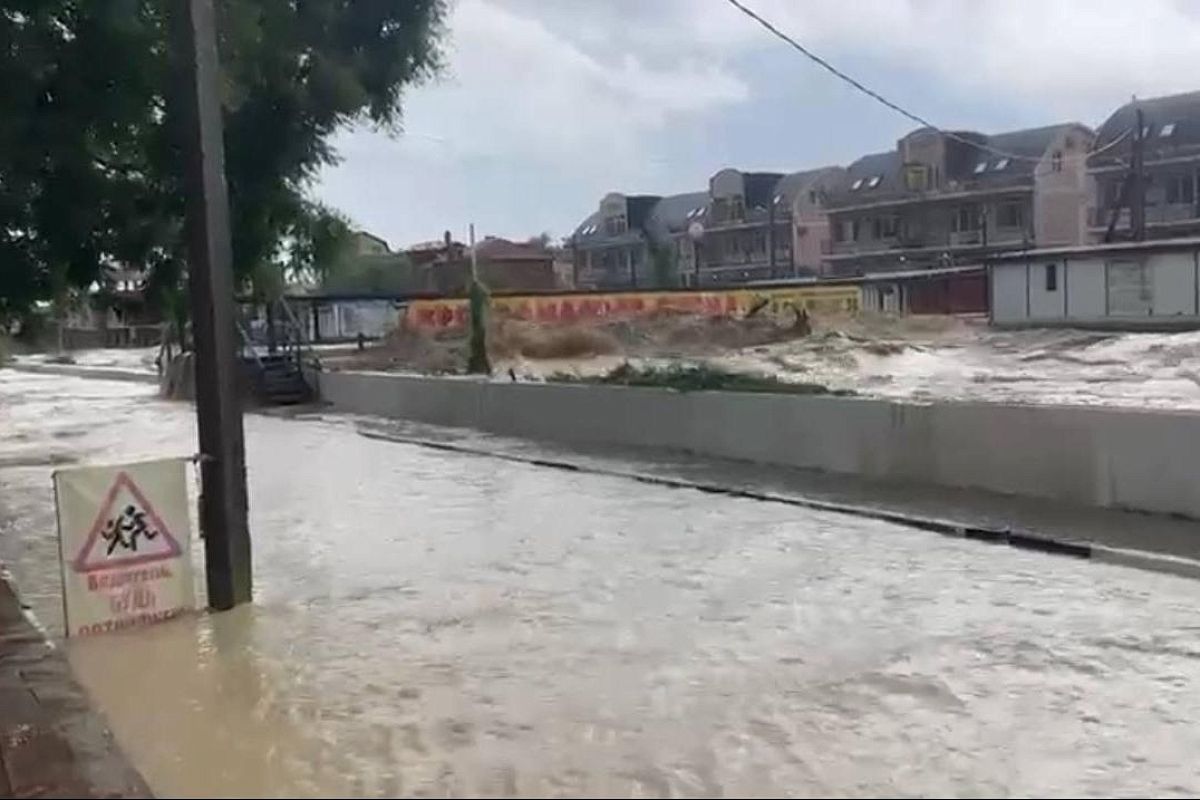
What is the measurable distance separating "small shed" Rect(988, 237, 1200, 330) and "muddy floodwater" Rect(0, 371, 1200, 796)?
3076 centimetres

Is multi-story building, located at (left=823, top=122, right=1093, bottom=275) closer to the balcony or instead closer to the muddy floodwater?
the balcony

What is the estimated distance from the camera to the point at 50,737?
5.95 m

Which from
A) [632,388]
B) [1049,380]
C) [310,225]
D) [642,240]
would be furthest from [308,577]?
[642,240]

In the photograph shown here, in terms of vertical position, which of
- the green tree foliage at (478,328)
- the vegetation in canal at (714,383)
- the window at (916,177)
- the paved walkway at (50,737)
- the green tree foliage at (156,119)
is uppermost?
the window at (916,177)

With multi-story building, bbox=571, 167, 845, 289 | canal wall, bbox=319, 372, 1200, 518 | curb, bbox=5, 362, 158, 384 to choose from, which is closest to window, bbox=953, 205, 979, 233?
multi-story building, bbox=571, 167, 845, 289

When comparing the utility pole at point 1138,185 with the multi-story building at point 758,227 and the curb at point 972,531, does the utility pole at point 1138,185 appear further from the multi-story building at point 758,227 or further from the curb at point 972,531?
the curb at point 972,531

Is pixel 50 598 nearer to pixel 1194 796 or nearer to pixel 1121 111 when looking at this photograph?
pixel 1194 796

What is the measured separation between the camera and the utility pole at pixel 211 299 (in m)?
8.23

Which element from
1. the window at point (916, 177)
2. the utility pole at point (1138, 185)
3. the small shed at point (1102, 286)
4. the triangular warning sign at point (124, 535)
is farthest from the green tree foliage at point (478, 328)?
the window at point (916, 177)

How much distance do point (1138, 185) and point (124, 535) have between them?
152 ft

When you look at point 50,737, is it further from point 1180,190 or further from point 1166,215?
point 1180,190

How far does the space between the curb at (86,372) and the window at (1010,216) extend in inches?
1439

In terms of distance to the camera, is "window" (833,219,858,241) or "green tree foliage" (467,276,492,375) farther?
"window" (833,219,858,241)

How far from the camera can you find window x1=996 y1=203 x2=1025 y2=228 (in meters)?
62.5
